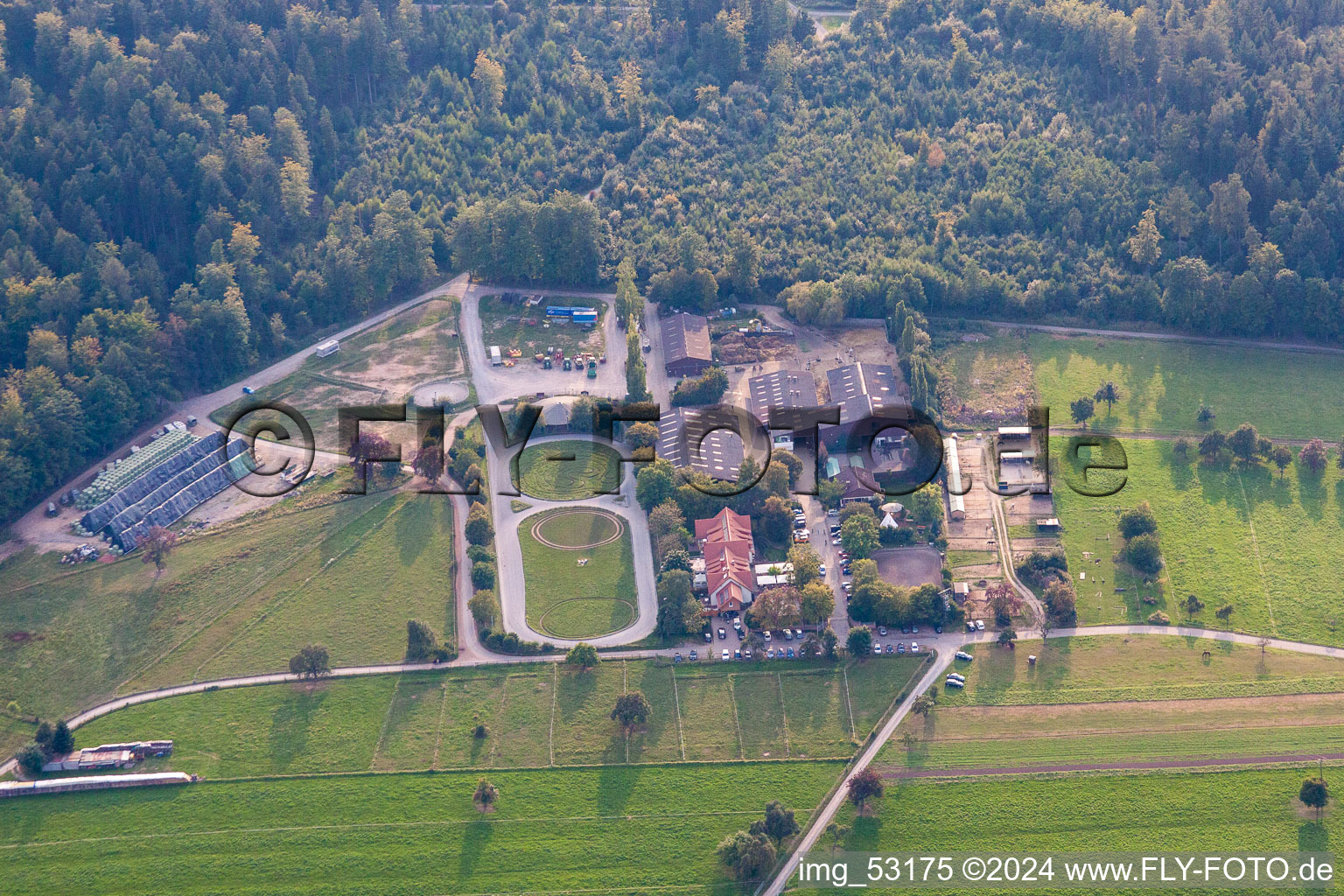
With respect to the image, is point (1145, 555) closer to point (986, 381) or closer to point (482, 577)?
point (986, 381)

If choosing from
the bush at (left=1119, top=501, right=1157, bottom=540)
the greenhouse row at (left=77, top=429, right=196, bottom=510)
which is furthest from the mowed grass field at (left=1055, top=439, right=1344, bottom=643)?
the greenhouse row at (left=77, top=429, right=196, bottom=510)

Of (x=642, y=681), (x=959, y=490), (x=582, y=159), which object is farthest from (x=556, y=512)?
(x=582, y=159)

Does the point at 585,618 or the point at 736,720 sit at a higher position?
the point at 585,618

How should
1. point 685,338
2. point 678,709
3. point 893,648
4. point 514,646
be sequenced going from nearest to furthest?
point 678,709 → point 893,648 → point 514,646 → point 685,338

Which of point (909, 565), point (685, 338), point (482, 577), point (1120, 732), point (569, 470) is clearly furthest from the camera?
point (685, 338)

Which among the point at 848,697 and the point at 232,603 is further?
the point at 232,603

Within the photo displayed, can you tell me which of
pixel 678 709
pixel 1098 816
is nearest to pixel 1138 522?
pixel 1098 816
